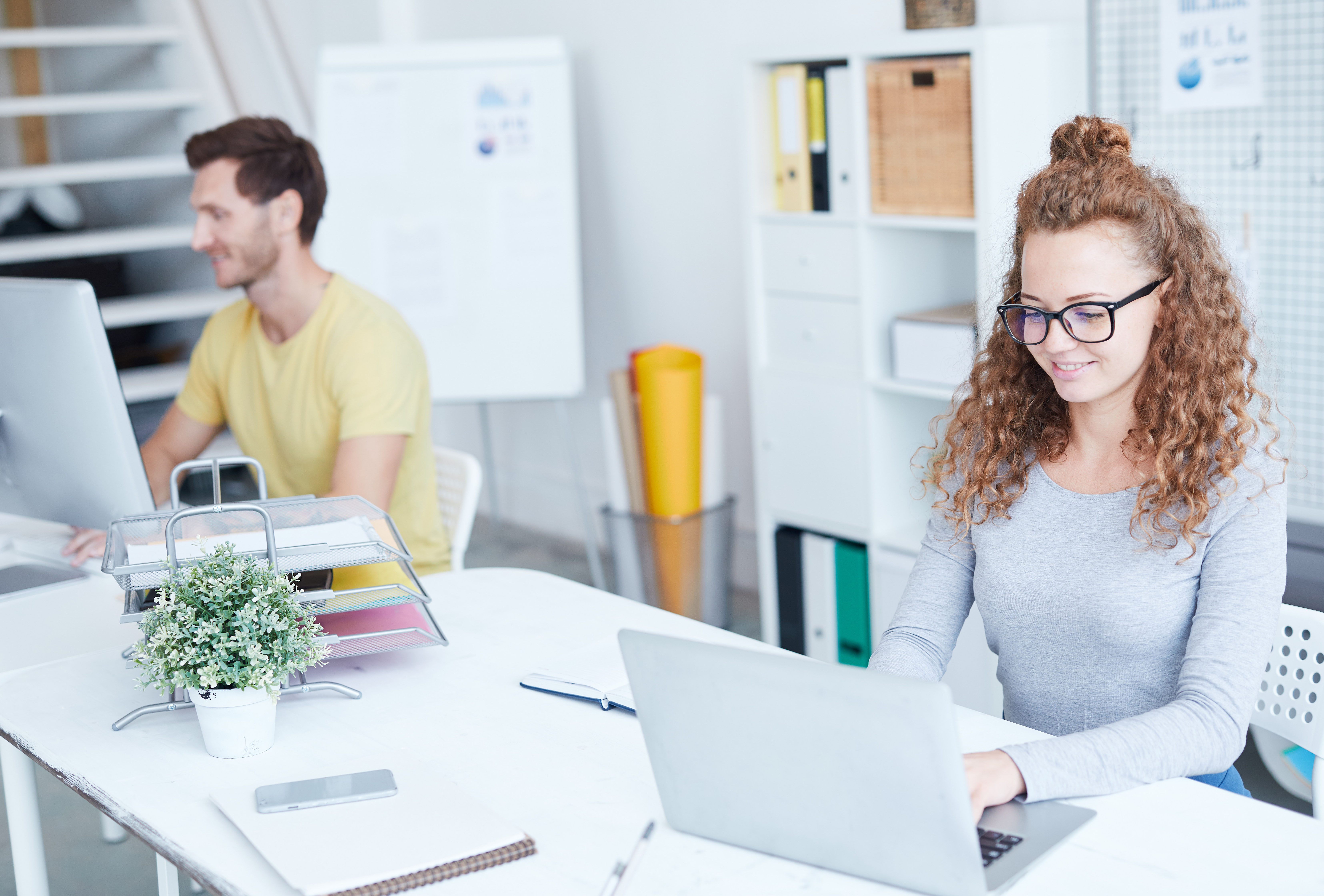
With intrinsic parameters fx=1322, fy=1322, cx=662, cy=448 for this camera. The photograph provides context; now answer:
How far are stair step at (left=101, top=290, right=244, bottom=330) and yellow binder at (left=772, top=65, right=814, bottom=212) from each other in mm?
1995

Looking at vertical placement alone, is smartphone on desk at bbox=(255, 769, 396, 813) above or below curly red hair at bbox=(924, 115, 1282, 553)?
below

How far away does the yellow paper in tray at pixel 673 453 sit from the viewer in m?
3.39

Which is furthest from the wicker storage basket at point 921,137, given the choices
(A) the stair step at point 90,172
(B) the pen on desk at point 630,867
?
(A) the stair step at point 90,172

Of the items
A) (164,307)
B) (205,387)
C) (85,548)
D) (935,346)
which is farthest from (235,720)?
(164,307)

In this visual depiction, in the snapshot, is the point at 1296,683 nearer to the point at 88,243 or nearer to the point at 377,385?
the point at 377,385

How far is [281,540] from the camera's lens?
159 cm

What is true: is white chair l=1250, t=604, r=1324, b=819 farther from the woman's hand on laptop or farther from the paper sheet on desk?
the paper sheet on desk

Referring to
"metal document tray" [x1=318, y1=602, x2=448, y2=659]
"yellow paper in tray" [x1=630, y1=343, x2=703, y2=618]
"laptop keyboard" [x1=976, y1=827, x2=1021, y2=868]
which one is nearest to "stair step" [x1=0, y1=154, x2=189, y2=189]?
"yellow paper in tray" [x1=630, y1=343, x2=703, y2=618]

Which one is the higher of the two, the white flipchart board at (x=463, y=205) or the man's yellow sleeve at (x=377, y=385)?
the white flipchart board at (x=463, y=205)

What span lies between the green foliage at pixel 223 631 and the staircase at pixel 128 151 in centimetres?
309

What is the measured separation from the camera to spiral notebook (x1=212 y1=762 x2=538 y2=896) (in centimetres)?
109

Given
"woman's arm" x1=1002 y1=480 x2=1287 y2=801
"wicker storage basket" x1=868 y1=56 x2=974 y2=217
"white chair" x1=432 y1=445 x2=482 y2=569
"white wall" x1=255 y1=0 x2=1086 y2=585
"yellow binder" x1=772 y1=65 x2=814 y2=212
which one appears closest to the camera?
"woman's arm" x1=1002 y1=480 x2=1287 y2=801

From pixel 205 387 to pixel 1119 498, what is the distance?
1.70m

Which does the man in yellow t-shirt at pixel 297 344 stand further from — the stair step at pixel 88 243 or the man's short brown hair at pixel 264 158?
the stair step at pixel 88 243
